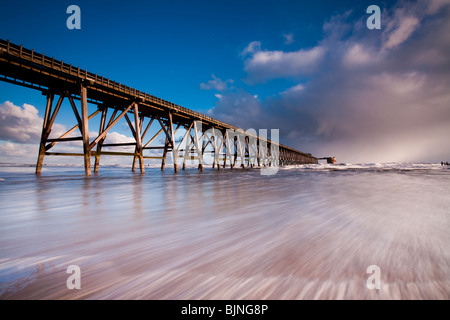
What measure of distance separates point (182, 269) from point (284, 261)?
16.8 inches

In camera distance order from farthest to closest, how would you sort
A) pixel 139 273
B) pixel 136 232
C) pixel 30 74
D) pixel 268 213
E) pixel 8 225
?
pixel 30 74
pixel 268 213
pixel 8 225
pixel 136 232
pixel 139 273

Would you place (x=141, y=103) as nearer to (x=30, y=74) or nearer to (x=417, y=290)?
(x=30, y=74)

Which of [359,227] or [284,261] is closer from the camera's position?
[284,261]

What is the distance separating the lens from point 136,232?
121 centimetres

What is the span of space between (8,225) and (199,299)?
1.76 m

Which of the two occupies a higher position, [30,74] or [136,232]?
[30,74]

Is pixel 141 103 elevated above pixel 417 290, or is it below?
above

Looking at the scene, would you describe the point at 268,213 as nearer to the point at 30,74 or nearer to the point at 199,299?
the point at 199,299

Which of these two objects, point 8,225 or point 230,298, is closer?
point 230,298

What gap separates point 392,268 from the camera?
705 millimetres

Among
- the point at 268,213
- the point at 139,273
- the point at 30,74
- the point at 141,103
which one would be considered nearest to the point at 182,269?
the point at 139,273
